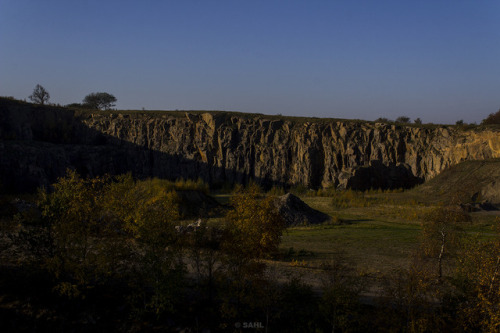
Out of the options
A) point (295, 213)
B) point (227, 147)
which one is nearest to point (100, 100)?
point (227, 147)

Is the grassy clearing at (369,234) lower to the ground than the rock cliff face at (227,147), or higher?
lower

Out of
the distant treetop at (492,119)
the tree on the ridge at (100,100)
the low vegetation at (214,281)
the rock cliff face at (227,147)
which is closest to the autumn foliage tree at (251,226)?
the low vegetation at (214,281)

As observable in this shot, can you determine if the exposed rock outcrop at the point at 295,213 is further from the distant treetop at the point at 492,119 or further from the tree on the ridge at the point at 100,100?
the tree on the ridge at the point at 100,100

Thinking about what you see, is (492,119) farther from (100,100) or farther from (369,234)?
(100,100)

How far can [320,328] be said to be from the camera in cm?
1105

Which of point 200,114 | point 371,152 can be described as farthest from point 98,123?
point 371,152

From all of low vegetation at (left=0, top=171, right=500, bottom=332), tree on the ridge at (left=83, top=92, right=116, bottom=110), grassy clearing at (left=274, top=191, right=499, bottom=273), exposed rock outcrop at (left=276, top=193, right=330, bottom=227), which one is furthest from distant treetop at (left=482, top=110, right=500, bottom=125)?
tree on the ridge at (left=83, top=92, right=116, bottom=110)

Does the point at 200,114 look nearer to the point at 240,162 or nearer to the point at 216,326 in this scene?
the point at 240,162

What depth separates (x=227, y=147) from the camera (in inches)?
2169

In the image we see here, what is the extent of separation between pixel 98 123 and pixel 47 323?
51628 mm

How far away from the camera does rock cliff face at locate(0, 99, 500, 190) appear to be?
4409 centimetres

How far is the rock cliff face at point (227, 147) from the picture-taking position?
145ft

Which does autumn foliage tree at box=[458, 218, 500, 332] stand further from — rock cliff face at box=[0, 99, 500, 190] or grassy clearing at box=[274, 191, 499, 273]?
rock cliff face at box=[0, 99, 500, 190]

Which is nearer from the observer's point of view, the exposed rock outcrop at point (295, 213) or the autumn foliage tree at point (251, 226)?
the autumn foliage tree at point (251, 226)
